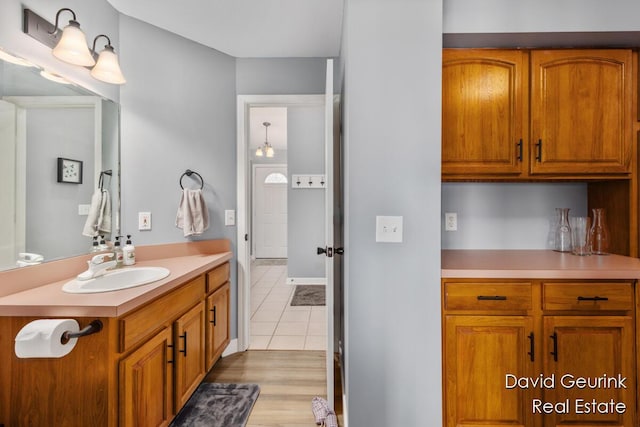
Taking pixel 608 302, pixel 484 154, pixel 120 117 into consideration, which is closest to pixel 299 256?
pixel 120 117

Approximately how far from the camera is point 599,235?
1.79 metres

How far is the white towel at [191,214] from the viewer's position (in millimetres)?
2195

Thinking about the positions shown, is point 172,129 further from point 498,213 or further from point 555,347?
point 555,347

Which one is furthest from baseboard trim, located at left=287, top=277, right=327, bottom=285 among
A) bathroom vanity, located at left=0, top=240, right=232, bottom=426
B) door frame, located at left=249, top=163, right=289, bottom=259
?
bathroom vanity, located at left=0, top=240, right=232, bottom=426

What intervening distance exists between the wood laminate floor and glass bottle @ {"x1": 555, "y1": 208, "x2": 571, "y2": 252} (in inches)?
70.0

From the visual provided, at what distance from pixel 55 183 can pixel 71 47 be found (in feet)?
2.25

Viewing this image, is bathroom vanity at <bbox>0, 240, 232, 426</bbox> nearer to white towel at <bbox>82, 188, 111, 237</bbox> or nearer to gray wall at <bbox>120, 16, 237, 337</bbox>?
white towel at <bbox>82, 188, 111, 237</bbox>

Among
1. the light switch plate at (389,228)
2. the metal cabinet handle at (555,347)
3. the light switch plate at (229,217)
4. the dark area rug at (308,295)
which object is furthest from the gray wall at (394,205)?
the dark area rug at (308,295)

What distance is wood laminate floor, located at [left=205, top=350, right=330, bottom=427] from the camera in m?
1.76

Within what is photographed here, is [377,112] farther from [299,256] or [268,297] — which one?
[299,256]

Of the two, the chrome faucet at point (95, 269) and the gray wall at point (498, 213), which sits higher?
the gray wall at point (498, 213)

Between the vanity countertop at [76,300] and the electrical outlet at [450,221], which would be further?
the electrical outlet at [450,221]

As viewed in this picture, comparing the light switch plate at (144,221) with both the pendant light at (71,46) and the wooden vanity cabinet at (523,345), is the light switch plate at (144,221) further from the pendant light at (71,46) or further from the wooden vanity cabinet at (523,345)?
the wooden vanity cabinet at (523,345)

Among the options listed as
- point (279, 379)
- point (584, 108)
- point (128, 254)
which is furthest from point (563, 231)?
point (128, 254)
